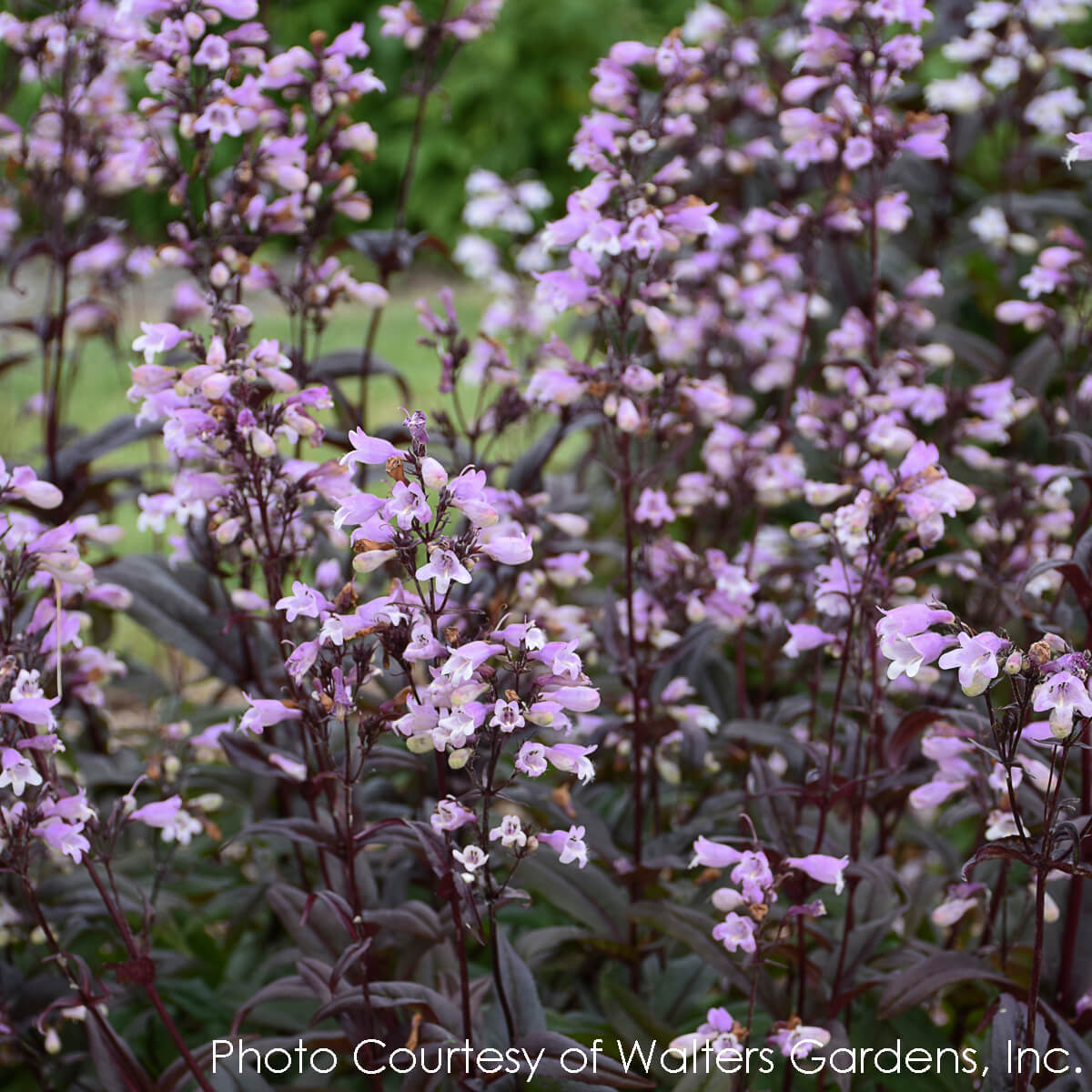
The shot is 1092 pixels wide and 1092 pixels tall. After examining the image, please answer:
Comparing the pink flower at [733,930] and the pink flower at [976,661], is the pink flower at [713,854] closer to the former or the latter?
the pink flower at [733,930]

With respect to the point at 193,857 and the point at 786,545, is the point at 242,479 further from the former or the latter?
the point at 786,545

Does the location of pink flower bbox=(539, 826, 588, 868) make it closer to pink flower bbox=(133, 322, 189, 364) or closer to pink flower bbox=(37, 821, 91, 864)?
pink flower bbox=(37, 821, 91, 864)

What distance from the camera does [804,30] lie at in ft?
14.9

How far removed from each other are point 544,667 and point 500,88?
37.4 feet

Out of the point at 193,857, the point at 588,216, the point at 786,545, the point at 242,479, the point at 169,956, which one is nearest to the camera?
the point at 242,479

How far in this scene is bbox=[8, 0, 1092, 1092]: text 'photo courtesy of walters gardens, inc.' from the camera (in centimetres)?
211

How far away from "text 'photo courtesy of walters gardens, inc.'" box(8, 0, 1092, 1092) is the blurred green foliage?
8.18 meters

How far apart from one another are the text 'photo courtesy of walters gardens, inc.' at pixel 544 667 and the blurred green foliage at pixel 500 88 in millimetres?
8177

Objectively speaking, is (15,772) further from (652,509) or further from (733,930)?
(652,509)

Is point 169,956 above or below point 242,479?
below

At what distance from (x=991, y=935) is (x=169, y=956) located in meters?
1.88

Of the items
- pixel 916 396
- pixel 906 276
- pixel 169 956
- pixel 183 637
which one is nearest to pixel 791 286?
pixel 906 276

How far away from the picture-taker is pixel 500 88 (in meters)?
12.4

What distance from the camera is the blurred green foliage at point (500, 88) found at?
12.2 m
